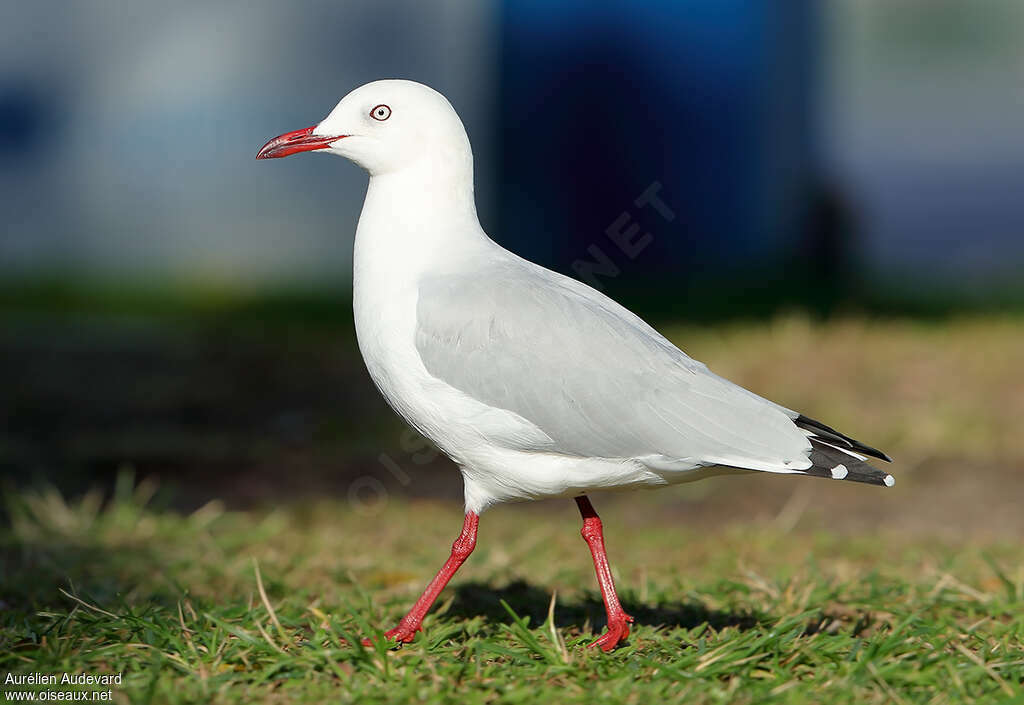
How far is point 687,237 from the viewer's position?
10320 mm

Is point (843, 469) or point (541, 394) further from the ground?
point (541, 394)

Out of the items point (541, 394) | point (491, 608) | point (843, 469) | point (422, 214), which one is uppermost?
point (422, 214)

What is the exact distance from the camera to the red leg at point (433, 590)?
270cm

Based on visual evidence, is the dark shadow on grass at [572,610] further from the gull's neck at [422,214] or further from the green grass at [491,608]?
the gull's neck at [422,214]

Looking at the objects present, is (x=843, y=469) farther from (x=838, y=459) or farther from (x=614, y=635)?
(x=614, y=635)

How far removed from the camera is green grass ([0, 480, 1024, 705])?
2.41m

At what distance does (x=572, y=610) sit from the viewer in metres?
3.25

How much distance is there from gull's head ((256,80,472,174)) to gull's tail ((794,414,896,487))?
41.9 inches

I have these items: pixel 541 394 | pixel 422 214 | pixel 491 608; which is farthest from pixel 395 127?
pixel 491 608

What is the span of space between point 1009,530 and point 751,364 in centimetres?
216

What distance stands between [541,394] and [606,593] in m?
0.53

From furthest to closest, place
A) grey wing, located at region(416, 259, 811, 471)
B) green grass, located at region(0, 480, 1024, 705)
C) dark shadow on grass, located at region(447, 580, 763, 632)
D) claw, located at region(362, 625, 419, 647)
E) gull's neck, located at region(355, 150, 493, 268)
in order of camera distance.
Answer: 1. dark shadow on grass, located at region(447, 580, 763, 632)
2. gull's neck, located at region(355, 150, 493, 268)
3. claw, located at region(362, 625, 419, 647)
4. grey wing, located at region(416, 259, 811, 471)
5. green grass, located at region(0, 480, 1024, 705)

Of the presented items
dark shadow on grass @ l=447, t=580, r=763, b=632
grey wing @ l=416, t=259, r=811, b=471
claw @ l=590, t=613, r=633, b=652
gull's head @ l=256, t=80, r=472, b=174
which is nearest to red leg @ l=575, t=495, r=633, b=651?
claw @ l=590, t=613, r=633, b=652

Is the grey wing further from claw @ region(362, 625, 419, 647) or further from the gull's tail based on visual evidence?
claw @ region(362, 625, 419, 647)
